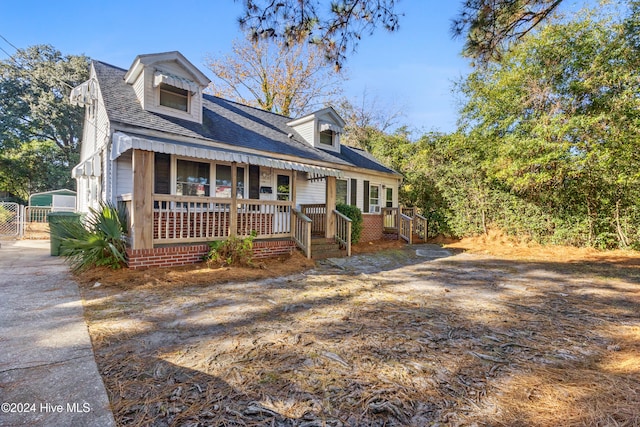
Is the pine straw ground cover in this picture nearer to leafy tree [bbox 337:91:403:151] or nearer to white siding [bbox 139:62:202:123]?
white siding [bbox 139:62:202:123]

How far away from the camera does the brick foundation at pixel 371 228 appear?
12719 mm

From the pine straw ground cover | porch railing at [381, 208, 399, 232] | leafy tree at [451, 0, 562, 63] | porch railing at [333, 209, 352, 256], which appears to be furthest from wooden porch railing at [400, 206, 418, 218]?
leafy tree at [451, 0, 562, 63]

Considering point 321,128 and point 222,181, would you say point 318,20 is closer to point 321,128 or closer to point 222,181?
point 222,181

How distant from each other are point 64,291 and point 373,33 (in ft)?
21.4

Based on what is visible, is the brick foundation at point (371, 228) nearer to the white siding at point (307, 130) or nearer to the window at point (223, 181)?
the white siding at point (307, 130)

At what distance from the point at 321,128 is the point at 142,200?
8.39 metres

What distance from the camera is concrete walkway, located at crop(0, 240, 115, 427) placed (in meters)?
1.80

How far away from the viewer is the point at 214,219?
698 centimetres

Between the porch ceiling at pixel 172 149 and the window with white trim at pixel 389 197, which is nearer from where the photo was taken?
the porch ceiling at pixel 172 149

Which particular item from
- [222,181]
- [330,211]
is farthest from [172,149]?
[330,211]

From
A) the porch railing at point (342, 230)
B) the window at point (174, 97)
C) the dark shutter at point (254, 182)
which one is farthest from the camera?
the dark shutter at point (254, 182)

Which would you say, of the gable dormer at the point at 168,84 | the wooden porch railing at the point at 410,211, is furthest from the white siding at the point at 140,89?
the wooden porch railing at the point at 410,211

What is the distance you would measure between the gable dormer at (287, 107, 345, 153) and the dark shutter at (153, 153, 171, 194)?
6233 millimetres

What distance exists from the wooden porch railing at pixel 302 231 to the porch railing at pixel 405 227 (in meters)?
6.37
